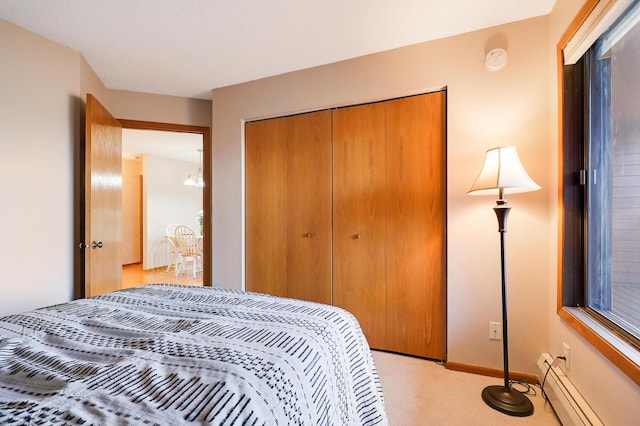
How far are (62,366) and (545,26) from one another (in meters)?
2.91

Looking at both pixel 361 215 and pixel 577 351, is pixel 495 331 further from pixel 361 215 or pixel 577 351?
pixel 361 215

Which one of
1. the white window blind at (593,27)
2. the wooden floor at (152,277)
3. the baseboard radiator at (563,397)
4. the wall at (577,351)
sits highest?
the white window blind at (593,27)

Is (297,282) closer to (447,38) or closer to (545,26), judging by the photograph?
(447,38)

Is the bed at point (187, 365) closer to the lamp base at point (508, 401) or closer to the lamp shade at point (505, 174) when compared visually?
the lamp base at point (508, 401)

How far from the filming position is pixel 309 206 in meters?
2.63

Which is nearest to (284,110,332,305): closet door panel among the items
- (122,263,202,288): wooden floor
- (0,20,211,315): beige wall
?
(0,20,211,315): beige wall

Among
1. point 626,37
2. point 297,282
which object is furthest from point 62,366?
point 626,37

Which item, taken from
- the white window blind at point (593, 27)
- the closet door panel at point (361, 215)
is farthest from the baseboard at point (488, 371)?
the white window blind at point (593, 27)

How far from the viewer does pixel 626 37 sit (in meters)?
1.22

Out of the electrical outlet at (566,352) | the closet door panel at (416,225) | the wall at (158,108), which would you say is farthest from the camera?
the wall at (158,108)

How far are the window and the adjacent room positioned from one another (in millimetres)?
12

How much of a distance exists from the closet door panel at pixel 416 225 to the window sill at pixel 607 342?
0.79 m

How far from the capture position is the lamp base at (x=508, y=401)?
5.32 feet

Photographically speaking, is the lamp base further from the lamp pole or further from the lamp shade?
the lamp shade
